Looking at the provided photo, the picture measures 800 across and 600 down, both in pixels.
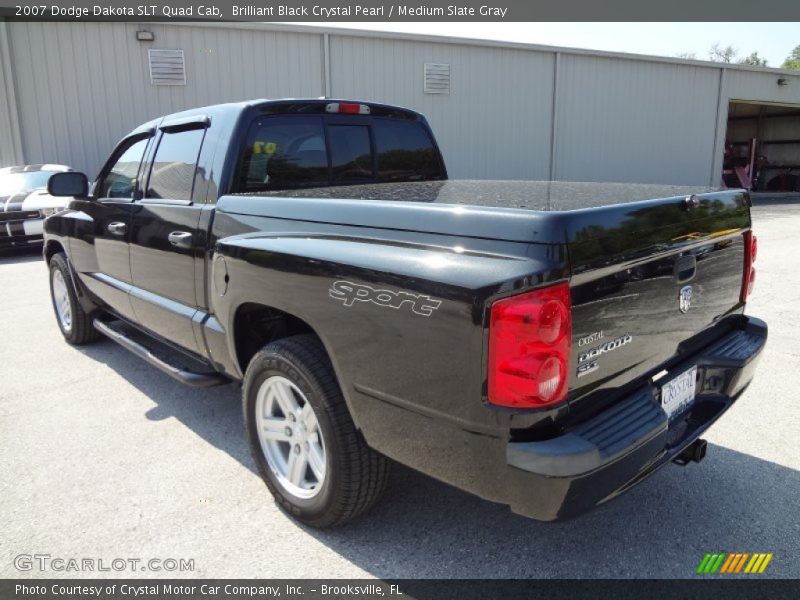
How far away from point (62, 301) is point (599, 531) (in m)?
5.01

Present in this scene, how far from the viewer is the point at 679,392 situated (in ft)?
7.93

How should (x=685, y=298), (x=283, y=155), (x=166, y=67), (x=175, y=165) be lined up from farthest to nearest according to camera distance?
(x=166, y=67) < (x=175, y=165) < (x=283, y=155) < (x=685, y=298)

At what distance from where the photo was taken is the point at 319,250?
2369mm

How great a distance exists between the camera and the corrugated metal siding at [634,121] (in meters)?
19.0

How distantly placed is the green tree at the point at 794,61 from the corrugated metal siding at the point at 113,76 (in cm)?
7020

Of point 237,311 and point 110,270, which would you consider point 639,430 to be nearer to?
point 237,311

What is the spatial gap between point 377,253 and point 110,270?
2.89m

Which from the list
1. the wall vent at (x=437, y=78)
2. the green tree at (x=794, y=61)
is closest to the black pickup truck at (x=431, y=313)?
the wall vent at (x=437, y=78)

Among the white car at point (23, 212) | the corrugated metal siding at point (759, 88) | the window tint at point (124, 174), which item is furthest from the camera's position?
the corrugated metal siding at point (759, 88)

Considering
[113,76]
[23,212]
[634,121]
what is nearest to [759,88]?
[634,121]

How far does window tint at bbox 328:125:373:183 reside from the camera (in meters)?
3.62

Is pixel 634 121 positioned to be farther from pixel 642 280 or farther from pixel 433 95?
pixel 642 280

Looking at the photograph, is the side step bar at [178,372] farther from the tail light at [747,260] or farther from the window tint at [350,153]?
the tail light at [747,260]

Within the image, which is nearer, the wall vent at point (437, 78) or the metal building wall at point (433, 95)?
the metal building wall at point (433, 95)
